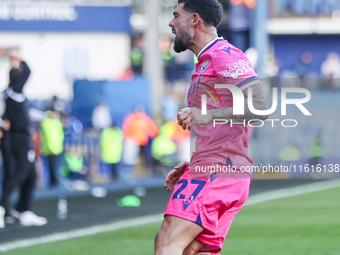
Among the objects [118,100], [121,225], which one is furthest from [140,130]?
[121,225]

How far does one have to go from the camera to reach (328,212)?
9.62 metres

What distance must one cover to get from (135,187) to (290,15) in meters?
18.1

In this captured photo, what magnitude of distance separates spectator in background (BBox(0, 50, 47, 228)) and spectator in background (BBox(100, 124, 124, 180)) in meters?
5.08

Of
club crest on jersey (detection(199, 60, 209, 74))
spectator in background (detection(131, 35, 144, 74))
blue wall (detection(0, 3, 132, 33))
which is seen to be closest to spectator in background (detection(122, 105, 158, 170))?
blue wall (detection(0, 3, 132, 33))

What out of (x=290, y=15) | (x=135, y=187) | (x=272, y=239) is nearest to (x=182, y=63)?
(x=290, y=15)

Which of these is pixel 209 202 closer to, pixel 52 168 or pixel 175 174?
pixel 175 174

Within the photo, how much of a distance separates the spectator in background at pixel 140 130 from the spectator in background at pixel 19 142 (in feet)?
19.7

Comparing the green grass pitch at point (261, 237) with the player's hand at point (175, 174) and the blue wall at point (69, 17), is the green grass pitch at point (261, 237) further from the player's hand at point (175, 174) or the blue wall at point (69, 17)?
the blue wall at point (69, 17)

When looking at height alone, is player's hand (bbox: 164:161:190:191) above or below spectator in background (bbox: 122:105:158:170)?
above

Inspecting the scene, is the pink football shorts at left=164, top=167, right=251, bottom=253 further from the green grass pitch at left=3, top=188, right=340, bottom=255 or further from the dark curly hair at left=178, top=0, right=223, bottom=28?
the green grass pitch at left=3, top=188, right=340, bottom=255

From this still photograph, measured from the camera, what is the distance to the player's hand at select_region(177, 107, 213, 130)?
11.9 ft

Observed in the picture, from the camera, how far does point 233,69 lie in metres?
3.66

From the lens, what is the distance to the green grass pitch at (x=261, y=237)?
6.72m

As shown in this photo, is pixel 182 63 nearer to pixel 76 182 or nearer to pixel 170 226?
pixel 76 182
